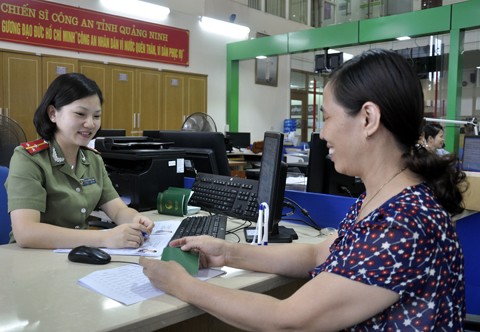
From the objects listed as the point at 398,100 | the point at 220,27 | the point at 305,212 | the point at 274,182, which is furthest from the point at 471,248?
the point at 220,27

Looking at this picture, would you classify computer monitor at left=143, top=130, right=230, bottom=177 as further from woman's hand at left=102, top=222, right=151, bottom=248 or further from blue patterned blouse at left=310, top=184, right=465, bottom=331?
blue patterned blouse at left=310, top=184, right=465, bottom=331

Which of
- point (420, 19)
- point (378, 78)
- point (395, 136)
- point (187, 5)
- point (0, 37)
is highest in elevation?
point (187, 5)

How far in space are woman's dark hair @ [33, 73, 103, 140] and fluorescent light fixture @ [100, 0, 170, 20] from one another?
17.2 feet

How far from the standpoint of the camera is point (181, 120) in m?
7.70

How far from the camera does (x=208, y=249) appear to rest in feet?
3.95

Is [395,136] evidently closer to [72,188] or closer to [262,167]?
[262,167]

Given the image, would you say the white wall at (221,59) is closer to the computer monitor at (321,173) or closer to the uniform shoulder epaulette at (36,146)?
the uniform shoulder epaulette at (36,146)

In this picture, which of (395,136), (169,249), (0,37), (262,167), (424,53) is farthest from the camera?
(424,53)

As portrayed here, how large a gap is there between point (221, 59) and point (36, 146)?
7.14 m

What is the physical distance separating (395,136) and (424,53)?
7043 millimetres

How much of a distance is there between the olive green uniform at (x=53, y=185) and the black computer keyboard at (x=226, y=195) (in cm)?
49

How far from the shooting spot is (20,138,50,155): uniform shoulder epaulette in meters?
1.54

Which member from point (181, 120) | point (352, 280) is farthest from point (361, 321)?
point (181, 120)

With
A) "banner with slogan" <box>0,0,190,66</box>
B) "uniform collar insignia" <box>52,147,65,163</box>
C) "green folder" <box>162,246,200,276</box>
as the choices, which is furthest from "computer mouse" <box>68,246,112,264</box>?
"banner with slogan" <box>0,0,190,66</box>
